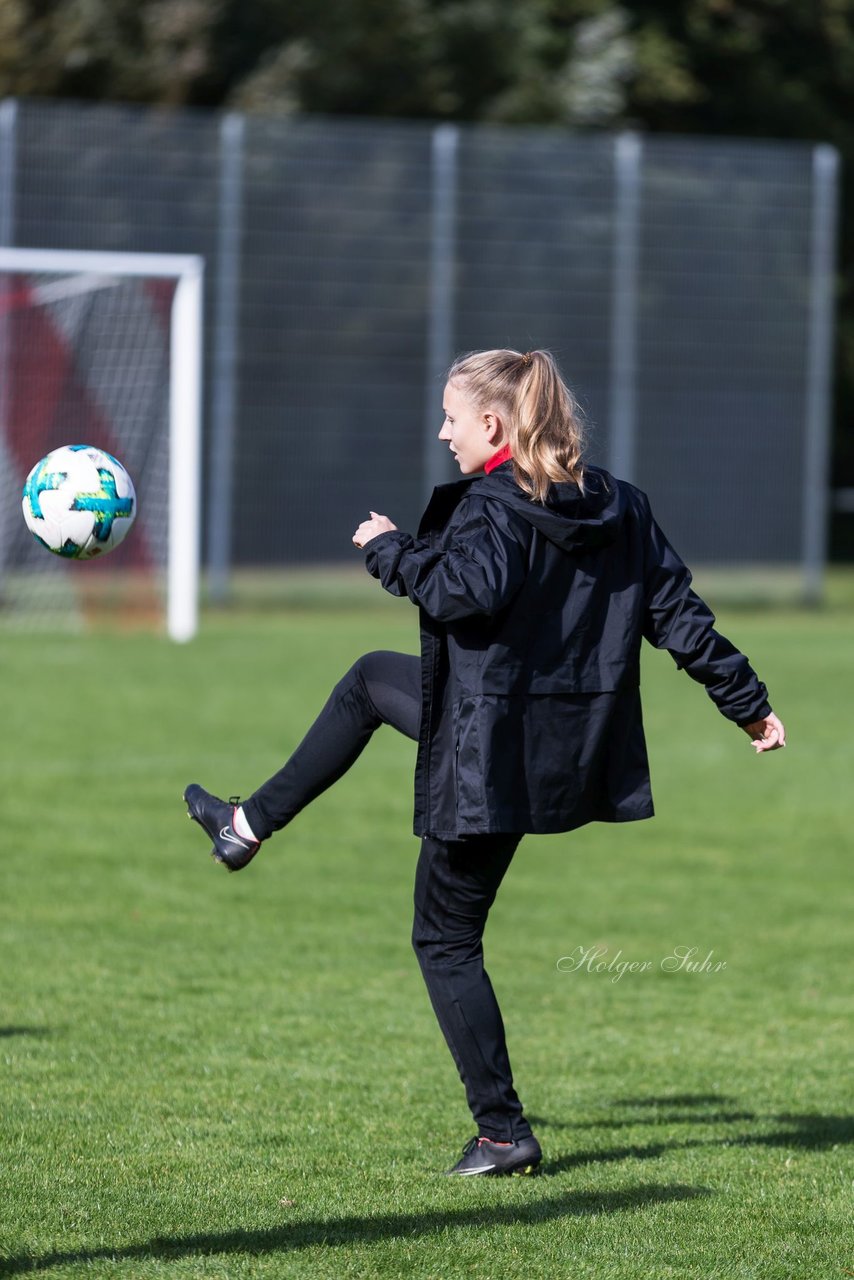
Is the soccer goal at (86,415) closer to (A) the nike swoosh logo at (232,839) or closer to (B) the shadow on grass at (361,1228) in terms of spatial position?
(A) the nike swoosh logo at (232,839)

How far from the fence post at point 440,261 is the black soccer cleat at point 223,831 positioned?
17895 mm

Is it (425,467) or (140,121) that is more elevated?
(140,121)

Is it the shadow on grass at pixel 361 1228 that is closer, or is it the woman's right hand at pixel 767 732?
the shadow on grass at pixel 361 1228

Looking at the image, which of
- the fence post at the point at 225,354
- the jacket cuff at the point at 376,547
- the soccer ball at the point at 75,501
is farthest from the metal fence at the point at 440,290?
the jacket cuff at the point at 376,547

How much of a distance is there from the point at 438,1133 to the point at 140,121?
1837 centimetres

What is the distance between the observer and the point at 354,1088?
530 cm

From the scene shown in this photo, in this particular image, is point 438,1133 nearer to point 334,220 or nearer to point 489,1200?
point 489,1200

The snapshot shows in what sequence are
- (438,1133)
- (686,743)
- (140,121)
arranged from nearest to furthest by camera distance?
(438,1133) → (686,743) → (140,121)

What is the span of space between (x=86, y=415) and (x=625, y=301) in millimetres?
6937

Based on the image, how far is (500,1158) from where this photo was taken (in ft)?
14.4

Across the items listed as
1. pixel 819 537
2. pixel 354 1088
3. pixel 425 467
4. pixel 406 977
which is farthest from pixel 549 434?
pixel 819 537

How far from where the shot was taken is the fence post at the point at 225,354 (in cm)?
2159

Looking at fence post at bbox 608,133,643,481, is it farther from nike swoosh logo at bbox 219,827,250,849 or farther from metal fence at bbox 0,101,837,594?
nike swoosh logo at bbox 219,827,250,849

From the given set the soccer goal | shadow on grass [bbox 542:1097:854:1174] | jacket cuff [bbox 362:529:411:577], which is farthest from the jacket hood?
the soccer goal
